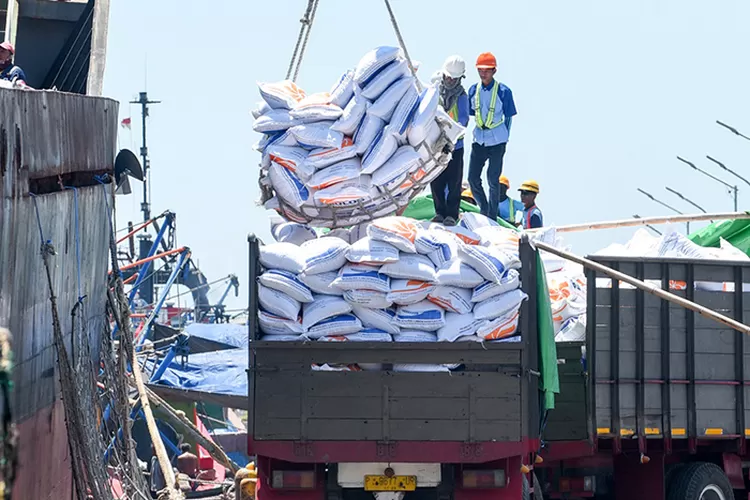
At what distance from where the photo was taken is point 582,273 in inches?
523

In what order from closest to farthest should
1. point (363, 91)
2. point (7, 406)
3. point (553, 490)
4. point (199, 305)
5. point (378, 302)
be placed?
point (7, 406) < point (378, 302) < point (363, 91) < point (553, 490) < point (199, 305)

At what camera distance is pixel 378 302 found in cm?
1016

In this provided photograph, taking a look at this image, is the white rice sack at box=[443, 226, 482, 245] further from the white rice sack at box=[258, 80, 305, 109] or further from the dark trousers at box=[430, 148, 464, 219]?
the white rice sack at box=[258, 80, 305, 109]

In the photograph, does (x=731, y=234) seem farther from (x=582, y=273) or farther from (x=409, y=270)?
(x=409, y=270)

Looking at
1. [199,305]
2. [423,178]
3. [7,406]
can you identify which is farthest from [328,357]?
[199,305]

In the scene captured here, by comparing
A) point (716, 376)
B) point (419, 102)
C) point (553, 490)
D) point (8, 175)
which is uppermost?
point (419, 102)

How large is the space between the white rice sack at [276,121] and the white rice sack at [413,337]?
6.67 feet

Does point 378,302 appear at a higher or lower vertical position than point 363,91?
lower

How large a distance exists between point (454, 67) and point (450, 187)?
1.01 metres

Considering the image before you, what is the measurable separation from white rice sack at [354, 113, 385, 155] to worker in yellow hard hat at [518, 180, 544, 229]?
13.4ft

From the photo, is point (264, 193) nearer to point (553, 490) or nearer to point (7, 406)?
point (553, 490)

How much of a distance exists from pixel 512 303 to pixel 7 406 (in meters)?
6.38

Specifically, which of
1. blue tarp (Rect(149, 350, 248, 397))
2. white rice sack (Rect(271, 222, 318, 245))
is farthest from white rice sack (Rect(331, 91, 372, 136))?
blue tarp (Rect(149, 350, 248, 397))

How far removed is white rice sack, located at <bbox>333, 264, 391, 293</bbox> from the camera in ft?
33.3
